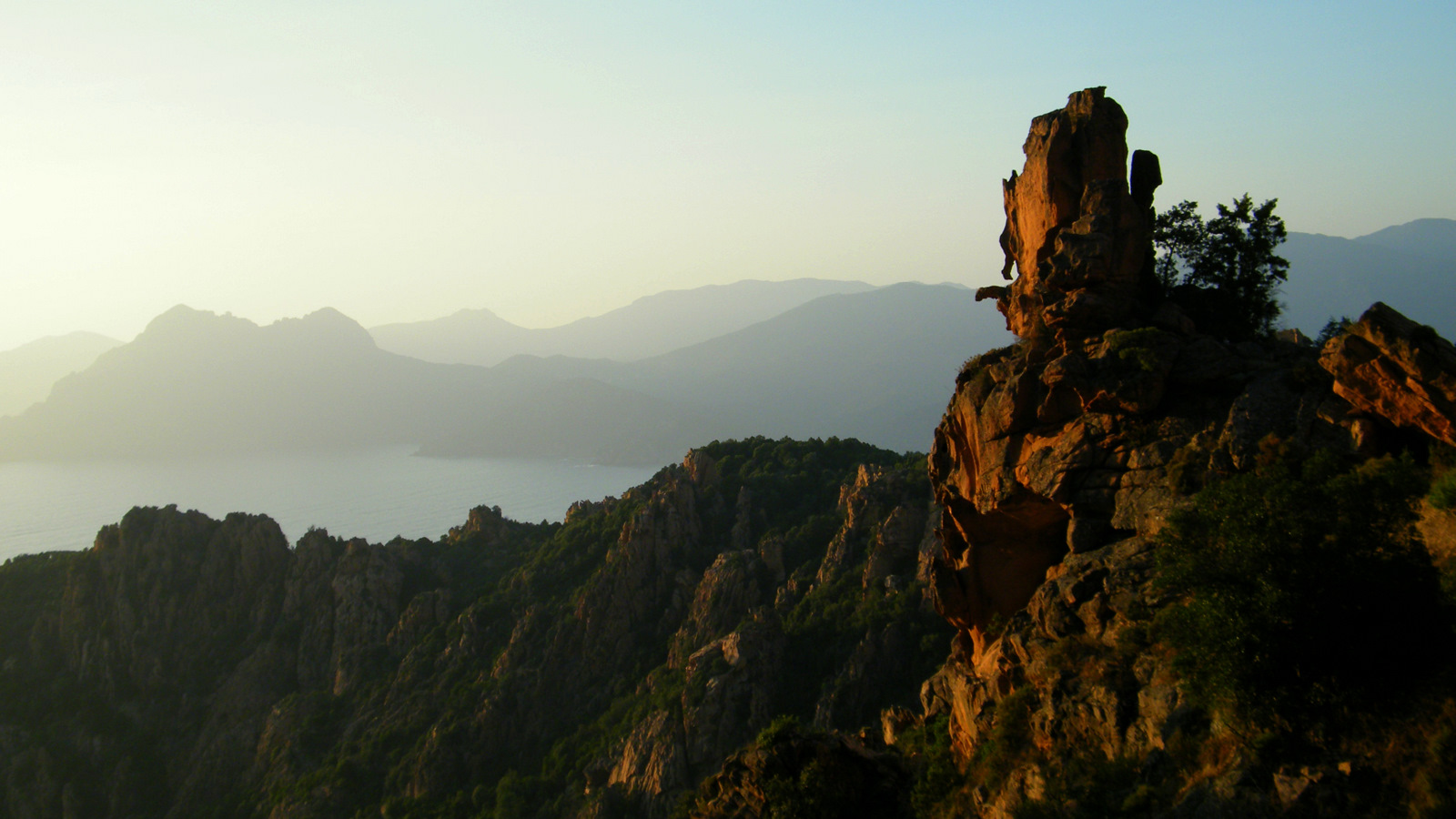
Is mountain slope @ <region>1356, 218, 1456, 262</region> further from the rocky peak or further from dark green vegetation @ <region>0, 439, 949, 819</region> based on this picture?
the rocky peak

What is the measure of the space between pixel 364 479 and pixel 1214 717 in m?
201

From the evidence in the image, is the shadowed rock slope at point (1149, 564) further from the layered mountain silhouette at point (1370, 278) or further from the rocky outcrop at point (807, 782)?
the layered mountain silhouette at point (1370, 278)

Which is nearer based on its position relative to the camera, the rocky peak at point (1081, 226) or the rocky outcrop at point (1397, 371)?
the rocky outcrop at point (1397, 371)

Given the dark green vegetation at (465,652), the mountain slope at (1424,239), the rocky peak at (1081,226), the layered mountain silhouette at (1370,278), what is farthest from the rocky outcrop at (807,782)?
the mountain slope at (1424,239)

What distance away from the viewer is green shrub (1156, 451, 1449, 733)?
47.6 ft

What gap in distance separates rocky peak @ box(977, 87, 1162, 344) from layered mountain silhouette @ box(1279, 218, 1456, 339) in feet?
296

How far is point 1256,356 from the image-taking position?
21656mm

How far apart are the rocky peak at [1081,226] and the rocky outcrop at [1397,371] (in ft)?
21.1

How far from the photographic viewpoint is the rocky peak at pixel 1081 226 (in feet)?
77.9

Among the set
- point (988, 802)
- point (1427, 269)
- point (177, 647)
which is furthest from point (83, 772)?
point (1427, 269)

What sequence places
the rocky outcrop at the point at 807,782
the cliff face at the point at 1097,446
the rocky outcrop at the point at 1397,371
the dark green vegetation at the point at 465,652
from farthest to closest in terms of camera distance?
1. the dark green vegetation at the point at 465,652
2. the rocky outcrop at the point at 807,782
3. the cliff face at the point at 1097,446
4. the rocky outcrop at the point at 1397,371

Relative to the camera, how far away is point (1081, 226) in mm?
24219

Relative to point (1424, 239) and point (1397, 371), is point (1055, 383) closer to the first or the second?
point (1397, 371)

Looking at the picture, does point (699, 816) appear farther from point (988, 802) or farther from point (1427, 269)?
point (1427, 269)
